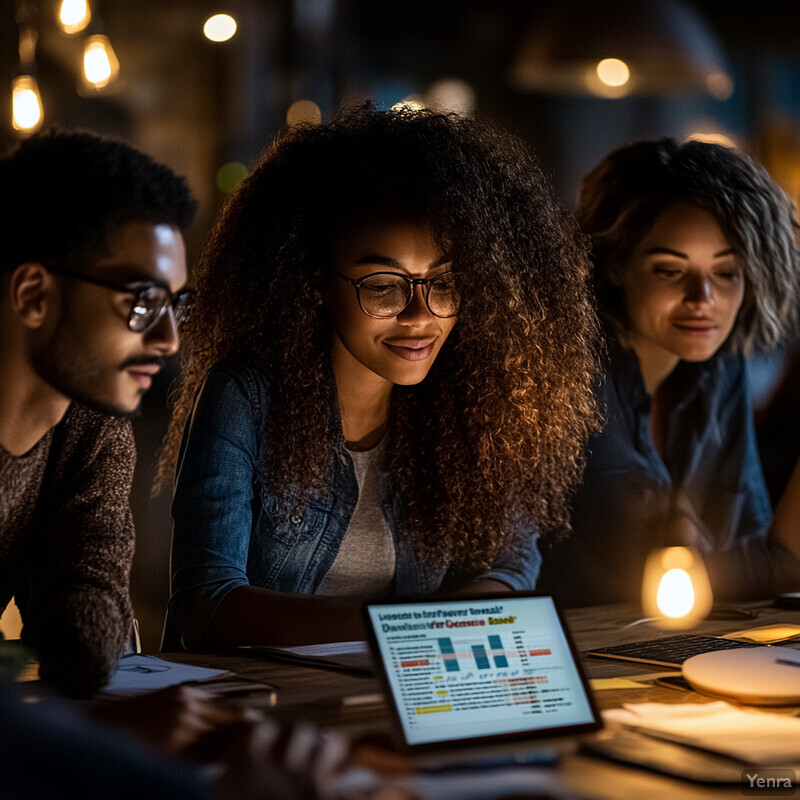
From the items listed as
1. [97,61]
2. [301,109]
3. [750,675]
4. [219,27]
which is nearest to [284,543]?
[750,675]

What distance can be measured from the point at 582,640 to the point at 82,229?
908 millimetres

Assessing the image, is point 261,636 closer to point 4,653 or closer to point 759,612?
point 4,653

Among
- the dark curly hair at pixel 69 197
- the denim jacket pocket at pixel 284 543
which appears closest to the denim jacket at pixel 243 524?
the denim jacket pocket at pixel 284 543

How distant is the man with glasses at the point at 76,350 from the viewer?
1.40 meters

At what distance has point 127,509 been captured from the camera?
153 centimetres

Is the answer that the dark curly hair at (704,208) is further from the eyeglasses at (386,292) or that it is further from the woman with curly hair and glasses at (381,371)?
the eyeglasses at (386,292)

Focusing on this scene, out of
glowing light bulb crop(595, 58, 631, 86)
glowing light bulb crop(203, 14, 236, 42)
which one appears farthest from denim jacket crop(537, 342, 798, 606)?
glowing light bulb crop(203, 14, 236, 42)

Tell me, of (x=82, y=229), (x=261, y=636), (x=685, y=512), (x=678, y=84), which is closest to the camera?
(x=82, y=229)

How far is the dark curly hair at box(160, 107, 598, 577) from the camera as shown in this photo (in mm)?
1813

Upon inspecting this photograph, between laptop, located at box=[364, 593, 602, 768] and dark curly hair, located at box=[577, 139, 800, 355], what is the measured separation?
112 cm

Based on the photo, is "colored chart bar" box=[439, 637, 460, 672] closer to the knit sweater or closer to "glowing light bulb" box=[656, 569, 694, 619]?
the knit sweater

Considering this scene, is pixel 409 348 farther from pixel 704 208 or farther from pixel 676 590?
pixel 704 208

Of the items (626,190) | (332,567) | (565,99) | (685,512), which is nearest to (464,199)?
(626,190)

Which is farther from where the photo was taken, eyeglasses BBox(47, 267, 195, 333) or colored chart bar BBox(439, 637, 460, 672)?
eyeglasses BBox(47, 267, 195, 333)
